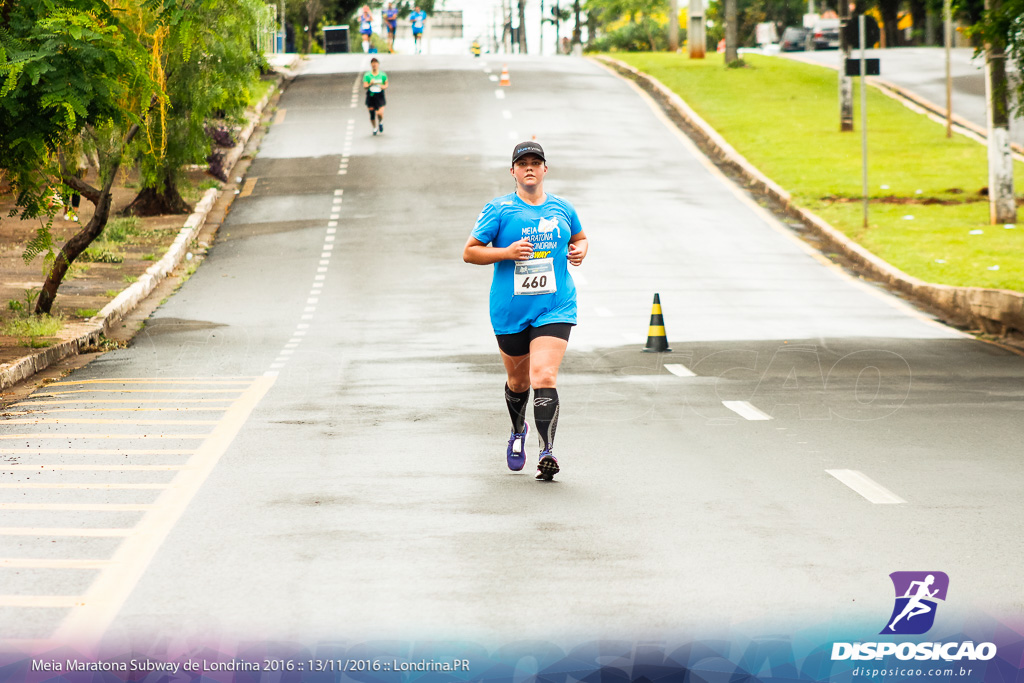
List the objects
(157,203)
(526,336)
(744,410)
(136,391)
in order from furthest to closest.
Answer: (157,203)
(136,391)
(744,410)
(526,336)

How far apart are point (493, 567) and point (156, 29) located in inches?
535

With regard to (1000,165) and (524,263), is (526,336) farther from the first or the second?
(1000,165)

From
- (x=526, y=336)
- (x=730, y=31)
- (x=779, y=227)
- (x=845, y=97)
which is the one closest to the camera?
(x=526, y=336)

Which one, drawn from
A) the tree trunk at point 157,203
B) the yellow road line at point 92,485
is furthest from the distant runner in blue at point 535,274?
the tree trunk at point 157,203

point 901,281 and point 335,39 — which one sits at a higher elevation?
point 335,39

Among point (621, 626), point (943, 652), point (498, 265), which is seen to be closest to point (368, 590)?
point (621, 626)

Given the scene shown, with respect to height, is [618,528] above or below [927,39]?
below

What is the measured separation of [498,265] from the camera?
8.69 m

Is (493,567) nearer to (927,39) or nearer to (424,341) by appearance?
(424,341)

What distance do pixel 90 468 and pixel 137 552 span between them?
2.47 m

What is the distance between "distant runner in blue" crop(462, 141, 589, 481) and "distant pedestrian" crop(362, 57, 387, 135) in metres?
29.7

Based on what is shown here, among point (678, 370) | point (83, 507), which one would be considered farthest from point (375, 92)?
point (83, 507)

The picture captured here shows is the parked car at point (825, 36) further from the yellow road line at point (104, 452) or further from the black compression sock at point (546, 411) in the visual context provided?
the black compression sock at point (546, 411)

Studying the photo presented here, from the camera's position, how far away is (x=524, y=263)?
852 centimetres
